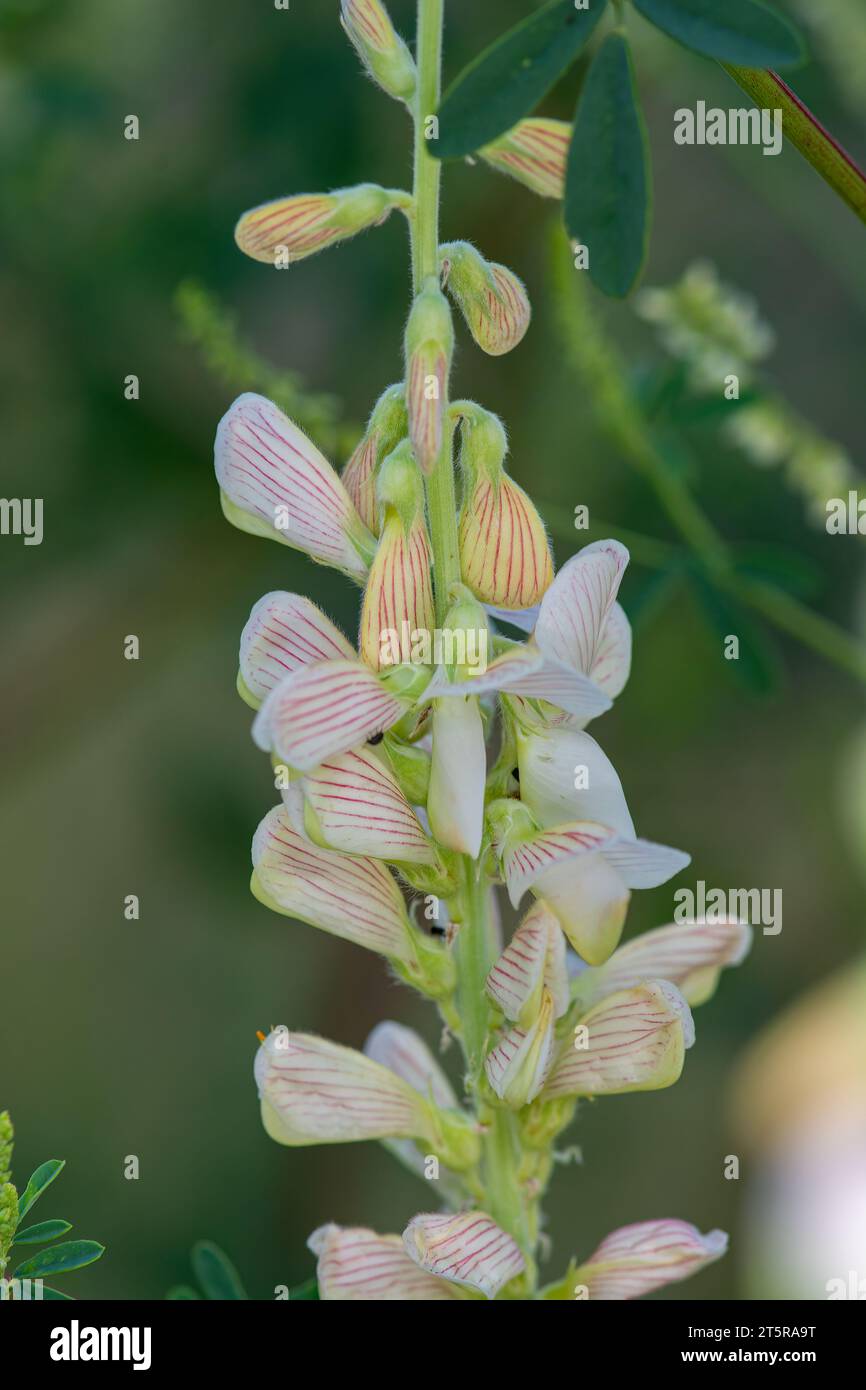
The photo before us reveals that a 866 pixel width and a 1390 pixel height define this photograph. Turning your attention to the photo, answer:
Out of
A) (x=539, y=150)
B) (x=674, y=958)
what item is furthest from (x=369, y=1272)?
(x=539, y=150)

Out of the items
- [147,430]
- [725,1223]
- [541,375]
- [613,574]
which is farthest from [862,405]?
[613,574]

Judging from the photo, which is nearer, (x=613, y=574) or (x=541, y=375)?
(x=613, y=574)

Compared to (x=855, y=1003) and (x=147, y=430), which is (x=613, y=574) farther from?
(x=855, y=1003)

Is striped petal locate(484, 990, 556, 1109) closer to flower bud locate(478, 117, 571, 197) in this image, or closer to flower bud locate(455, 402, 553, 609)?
flower bud locate(455, 402, 553, 609)

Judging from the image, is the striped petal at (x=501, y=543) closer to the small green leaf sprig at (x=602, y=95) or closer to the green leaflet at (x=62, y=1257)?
the small green leaf sprig at (x=602, y=95)

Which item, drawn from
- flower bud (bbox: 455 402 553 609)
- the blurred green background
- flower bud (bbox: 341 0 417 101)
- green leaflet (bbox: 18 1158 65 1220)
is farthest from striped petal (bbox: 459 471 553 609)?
the blurred green background

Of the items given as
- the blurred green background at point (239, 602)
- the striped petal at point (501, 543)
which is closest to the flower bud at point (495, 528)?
the striped petal at point (501, 543)
